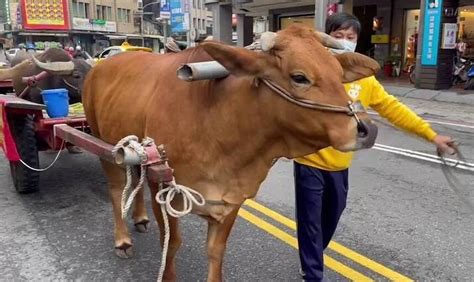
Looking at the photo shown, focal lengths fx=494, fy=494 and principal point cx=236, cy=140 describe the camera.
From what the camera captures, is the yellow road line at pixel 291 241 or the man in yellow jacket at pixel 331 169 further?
the yellow road line at pixel 291 241

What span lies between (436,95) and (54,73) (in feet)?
41.3

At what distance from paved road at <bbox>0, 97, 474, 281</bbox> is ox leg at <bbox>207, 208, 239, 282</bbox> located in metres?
0.56

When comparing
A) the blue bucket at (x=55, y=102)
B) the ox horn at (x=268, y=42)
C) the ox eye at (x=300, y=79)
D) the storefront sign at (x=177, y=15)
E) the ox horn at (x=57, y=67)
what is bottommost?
the blue bucket at (x=55, y=102)

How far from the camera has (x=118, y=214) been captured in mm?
4176

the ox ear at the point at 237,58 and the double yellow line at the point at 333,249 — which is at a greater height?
the ox ear at the point at 237,58

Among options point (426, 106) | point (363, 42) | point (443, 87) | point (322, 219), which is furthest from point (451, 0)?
point (322, 219)

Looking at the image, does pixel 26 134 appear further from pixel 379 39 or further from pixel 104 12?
pixel 104 12

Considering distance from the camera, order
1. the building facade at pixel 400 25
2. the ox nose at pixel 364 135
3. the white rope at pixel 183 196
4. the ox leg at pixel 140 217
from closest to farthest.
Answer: the ox nose at pixel 364 135, the white rope at pixel 183 196, the ox leg at pixel 140 217, the building facade at pixel 400 25

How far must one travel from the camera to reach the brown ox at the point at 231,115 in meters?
2.19

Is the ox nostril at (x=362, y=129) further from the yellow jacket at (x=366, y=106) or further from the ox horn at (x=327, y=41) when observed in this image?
the yellow jacket at (x=366, y=106)

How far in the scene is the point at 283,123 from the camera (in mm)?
2363

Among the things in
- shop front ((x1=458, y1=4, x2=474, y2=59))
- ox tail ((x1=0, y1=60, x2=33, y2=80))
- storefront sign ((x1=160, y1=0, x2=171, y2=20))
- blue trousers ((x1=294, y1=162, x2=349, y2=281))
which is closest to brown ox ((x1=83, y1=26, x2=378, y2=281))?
blue trousers ((x1=294, y1=162, x2=349, y2=281))

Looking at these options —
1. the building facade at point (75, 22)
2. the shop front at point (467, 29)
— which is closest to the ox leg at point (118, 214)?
the shop front at point (467, 29)

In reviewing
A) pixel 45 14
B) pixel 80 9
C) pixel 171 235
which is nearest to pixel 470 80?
pixel 171 235
